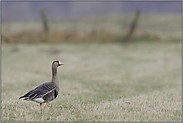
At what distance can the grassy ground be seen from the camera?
23.4 ft

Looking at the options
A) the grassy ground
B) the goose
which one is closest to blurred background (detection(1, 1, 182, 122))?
the grassy ground

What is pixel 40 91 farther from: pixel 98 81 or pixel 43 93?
pixel 98 81

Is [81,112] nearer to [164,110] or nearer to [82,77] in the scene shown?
[164,110]

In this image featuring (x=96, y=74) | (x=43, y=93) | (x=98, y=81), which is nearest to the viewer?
(x=43, y=93)

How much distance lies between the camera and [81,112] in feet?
23.7

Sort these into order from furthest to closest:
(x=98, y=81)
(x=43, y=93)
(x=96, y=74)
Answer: (x=96, y=74) < (x=98, y=81) < (x=43, y=93)

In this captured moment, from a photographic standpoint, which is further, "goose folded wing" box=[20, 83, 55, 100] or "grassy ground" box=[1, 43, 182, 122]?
"grassy ground" box=[1, 43, 182, 122]

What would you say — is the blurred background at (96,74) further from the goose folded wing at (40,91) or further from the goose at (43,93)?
the goose folded wing at (40,91)

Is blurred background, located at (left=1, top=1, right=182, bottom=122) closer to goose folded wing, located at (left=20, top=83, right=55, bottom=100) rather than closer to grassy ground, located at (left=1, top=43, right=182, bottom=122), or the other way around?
grassy ground, located at (left=1, top=43, right=182, bottom=122)

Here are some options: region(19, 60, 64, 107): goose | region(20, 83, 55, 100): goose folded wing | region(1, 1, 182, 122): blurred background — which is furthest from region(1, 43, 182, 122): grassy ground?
region(20, 83, 55, 100): goose folded wing

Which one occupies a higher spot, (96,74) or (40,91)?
(96,74)

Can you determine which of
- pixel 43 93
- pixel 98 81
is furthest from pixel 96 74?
pixel 43 93

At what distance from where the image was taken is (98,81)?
15.5 m

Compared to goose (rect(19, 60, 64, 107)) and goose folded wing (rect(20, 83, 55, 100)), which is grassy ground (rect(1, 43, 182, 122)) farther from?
goose folded wing (rect(20, 83, 55, 100))
